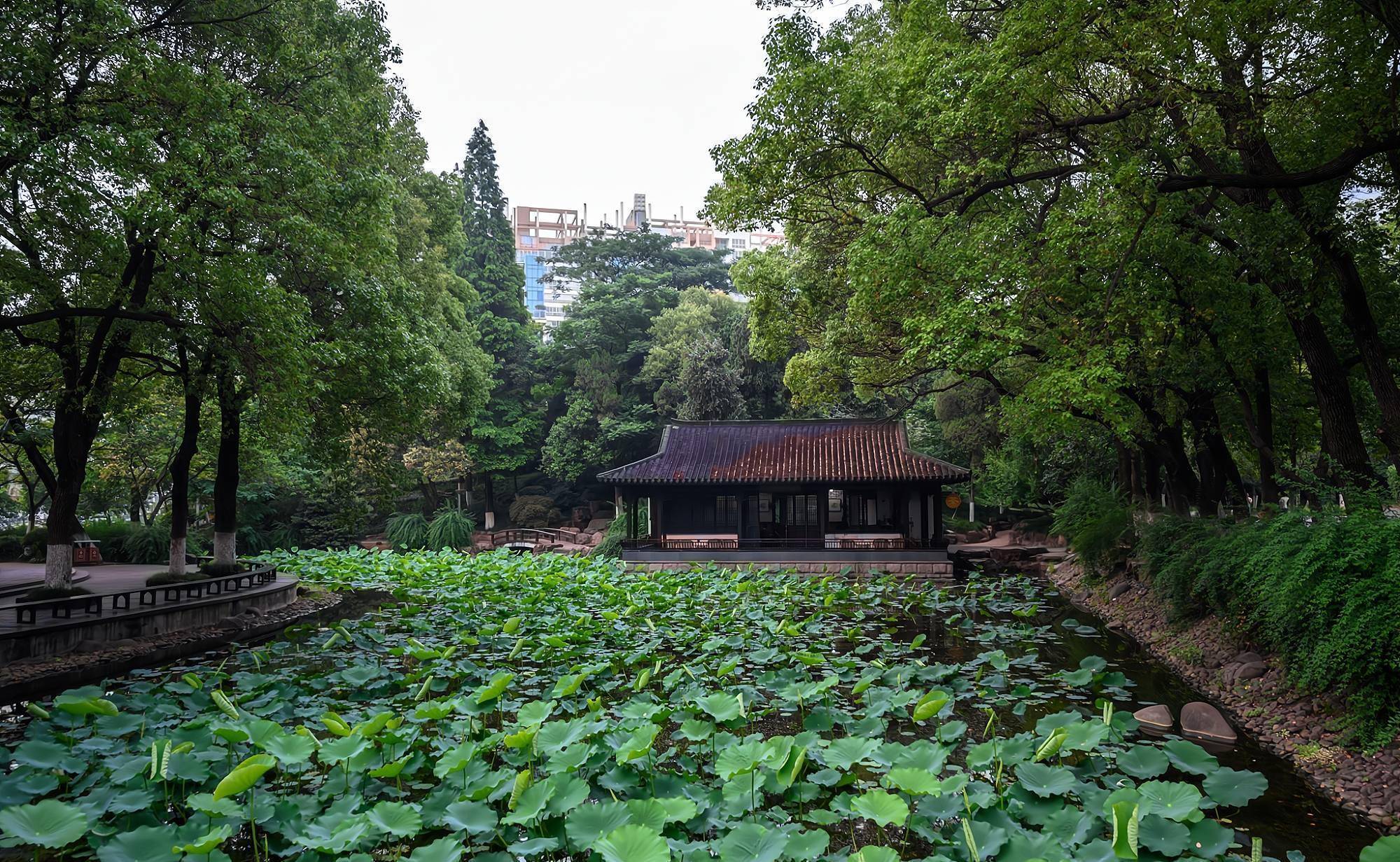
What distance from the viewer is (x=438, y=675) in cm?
819

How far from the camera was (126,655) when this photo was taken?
411 inches

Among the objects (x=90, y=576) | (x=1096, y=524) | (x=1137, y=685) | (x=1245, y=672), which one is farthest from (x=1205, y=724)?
(x=90, y=576)

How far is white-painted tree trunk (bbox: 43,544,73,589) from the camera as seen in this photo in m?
11.7

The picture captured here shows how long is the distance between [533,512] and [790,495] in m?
Result: 13.2

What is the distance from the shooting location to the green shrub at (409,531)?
26.5 metres

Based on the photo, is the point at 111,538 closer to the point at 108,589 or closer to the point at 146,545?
the point at 146,545

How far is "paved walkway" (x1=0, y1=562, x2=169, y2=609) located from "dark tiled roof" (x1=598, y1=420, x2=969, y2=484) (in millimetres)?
10709

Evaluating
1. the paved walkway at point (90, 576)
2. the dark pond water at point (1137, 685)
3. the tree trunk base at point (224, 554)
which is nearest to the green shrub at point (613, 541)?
the tree trunk base at point (224, 554)

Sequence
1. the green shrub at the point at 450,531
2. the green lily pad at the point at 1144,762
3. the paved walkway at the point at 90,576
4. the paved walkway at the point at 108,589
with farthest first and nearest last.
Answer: the green shrub at the point at 450,531 → the paved walkway at the point at 90,576 → the paved walkway at the point at 108,589 → the green lily pad at the point at 1144,762

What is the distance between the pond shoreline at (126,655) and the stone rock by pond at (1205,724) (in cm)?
1212

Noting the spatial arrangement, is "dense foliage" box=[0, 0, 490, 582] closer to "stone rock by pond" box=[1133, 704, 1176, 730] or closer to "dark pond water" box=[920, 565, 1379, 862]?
"dark pond water" box=[920, 565, 1379, 862]

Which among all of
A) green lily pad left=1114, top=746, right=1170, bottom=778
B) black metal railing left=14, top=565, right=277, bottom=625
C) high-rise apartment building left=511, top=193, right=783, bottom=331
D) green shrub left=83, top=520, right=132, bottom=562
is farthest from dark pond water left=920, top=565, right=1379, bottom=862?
high-rise apartment building left=511, top=193, right=783, bottom=331

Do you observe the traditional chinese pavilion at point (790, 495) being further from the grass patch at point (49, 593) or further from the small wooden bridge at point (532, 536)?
the grass patch at point (49, 593)

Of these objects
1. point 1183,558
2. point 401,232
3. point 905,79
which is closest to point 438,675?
point 905,79
